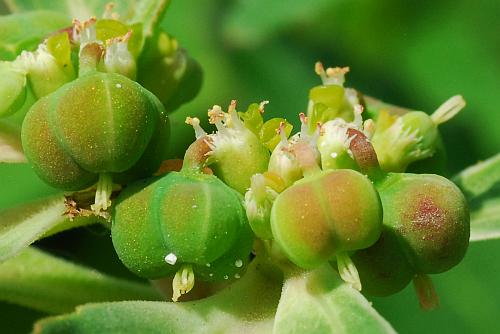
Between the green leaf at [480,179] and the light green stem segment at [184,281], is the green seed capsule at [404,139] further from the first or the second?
the light green stem segment at [184,281]

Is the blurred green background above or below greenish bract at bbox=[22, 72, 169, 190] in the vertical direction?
below

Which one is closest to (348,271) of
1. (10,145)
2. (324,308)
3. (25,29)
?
(324,308)

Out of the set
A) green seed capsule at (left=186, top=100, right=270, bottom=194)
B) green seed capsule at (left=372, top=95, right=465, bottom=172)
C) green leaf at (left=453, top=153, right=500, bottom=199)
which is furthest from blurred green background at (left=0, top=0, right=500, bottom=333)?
green seed capsule at (left=186, top=100, right=270, bottom=194)

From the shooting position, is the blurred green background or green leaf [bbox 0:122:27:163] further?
the blurred green background

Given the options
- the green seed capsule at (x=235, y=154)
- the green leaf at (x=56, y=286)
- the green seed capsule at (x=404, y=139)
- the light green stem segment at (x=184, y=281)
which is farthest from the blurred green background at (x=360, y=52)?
the light green stem segment at (x=184, y=281)

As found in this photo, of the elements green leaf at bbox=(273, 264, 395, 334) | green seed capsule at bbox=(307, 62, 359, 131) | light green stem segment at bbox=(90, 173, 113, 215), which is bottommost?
green leaf at bbox=(273, 264, 395, 334)

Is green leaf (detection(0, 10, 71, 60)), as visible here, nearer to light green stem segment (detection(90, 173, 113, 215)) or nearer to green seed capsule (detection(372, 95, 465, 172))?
light green stem segment (detection(90, 173, 113, 215))
